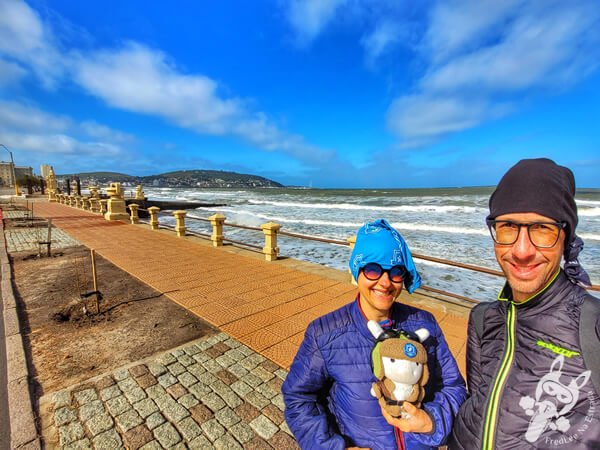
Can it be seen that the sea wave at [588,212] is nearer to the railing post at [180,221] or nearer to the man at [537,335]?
the railing post at [180,221]

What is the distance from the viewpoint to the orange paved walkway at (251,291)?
407cm

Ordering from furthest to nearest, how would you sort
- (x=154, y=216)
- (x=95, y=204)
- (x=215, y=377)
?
(x=95, y=204) < (x=154, y=216) < (x=215, y=377)

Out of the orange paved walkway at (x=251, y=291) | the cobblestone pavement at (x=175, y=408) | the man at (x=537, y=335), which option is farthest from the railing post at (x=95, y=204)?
the man at (x=537, y=335)

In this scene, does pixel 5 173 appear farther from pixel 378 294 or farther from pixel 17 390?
pixel 378 294

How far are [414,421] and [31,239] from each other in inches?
561

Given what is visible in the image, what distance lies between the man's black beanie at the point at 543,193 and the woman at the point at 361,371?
55 centimetres

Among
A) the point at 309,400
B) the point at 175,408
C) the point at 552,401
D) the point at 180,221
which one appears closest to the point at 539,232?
the point at 552,401

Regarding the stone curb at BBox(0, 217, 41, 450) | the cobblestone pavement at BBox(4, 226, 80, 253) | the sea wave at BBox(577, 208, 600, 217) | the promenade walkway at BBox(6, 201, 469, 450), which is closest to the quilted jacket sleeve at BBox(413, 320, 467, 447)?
the promenade walkway at BBox(6, 201, 469, 450)

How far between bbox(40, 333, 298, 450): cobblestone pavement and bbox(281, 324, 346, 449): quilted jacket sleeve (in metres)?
1.17

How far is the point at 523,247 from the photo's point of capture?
1192 millimetres

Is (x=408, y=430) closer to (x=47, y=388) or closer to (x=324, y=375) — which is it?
(x=324, y=375)

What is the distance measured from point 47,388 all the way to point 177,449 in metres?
1.68

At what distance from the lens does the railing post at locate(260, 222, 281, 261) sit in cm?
768

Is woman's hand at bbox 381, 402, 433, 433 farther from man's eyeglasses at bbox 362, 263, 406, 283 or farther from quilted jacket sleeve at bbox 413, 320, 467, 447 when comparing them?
man's eyeglasses at bbox 362, 263, 406, 283
